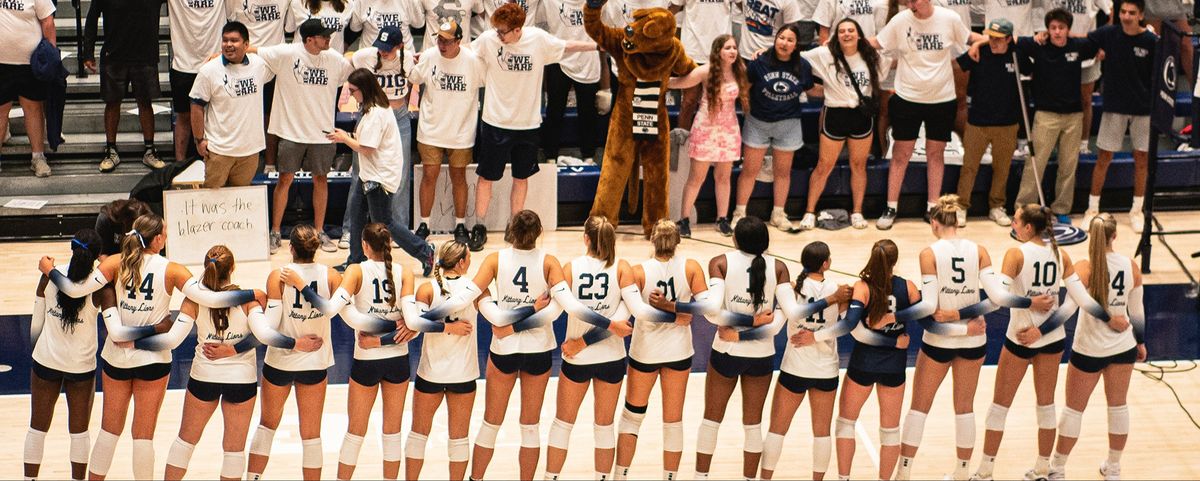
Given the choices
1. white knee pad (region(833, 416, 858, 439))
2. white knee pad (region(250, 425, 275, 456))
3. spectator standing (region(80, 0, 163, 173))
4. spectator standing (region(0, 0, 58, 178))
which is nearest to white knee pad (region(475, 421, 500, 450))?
white knee pad (region(250, 425, 275, 456))

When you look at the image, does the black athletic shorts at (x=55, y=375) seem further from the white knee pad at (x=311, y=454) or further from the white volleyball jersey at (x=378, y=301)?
the white volleyball jersey at (x=378, y=301)

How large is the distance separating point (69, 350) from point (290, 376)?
106 cm

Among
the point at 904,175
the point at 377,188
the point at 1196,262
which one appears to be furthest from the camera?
the point at 904,175

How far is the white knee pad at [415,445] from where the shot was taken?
22.6 feet

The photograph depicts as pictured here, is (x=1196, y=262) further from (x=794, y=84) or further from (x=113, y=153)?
(x=113, y=153)

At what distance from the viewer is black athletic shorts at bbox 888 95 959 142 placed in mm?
11141

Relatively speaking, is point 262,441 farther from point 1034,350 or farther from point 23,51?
point 23,51

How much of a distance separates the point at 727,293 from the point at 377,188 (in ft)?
12.0

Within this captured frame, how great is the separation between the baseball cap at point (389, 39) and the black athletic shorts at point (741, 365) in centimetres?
421

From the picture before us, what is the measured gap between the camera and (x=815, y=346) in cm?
683

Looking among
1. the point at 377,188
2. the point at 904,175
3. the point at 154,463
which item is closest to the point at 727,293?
the point at 154,463

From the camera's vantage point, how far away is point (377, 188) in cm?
978

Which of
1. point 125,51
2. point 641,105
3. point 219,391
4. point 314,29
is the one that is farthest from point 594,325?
point 125,51

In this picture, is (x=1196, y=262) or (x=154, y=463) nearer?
(x=154, y=463)
